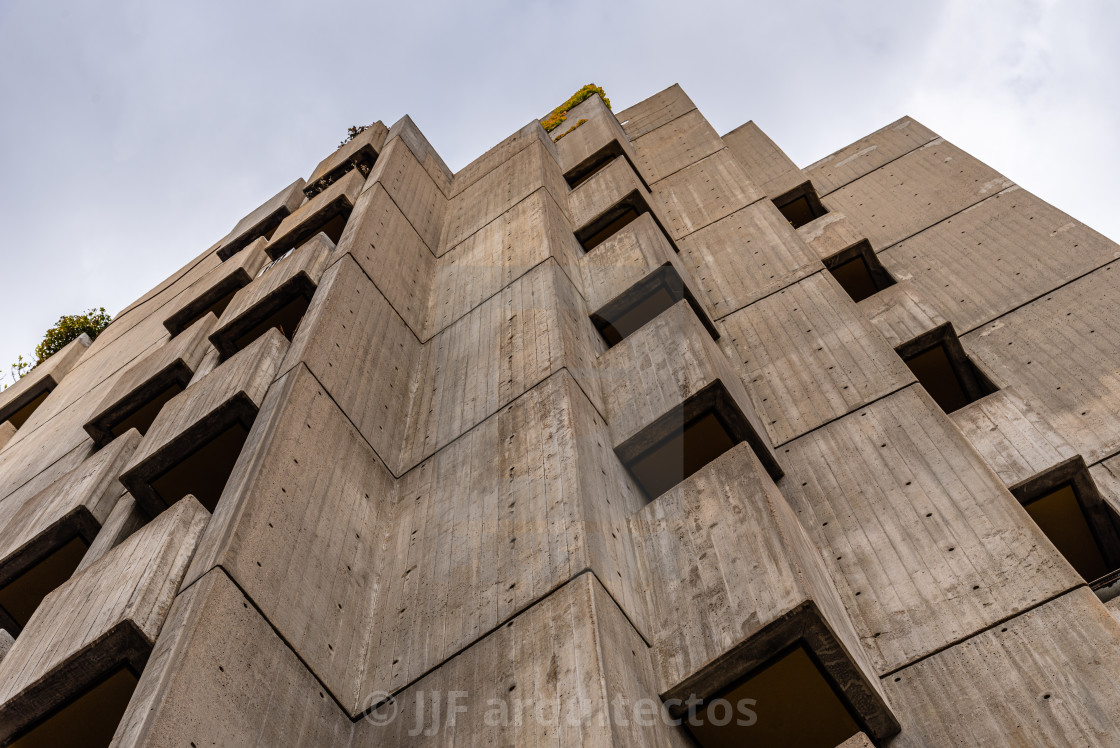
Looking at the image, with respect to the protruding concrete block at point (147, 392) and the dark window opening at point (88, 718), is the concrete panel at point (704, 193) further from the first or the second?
the dark window opening at point (88, 718)

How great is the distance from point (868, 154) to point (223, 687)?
42.4 feet

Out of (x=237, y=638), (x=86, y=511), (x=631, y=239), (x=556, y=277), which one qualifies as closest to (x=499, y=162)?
(x=631, y=239)

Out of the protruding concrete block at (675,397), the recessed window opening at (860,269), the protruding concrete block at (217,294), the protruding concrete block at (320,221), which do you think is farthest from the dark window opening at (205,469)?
the recessed window opening at (860,269)

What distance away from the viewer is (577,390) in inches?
Result: 289

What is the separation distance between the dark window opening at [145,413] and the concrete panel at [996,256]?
27.2 ft

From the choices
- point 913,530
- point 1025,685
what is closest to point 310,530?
point 913,530

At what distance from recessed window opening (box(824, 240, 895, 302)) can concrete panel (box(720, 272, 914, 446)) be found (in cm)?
172

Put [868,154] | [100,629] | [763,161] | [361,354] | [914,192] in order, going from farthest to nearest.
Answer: [763,161], [868,154], [914,192], [361,354], [100,629]

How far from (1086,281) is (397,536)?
22.9ft

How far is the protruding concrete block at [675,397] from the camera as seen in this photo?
7.24 metres

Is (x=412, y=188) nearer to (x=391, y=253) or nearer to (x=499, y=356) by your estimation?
(x=391, y=253)

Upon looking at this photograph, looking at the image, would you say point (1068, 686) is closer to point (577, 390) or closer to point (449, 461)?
point (577, 390)

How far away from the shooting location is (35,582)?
909 cm

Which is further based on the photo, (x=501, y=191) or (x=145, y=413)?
(x=501, y=191)
